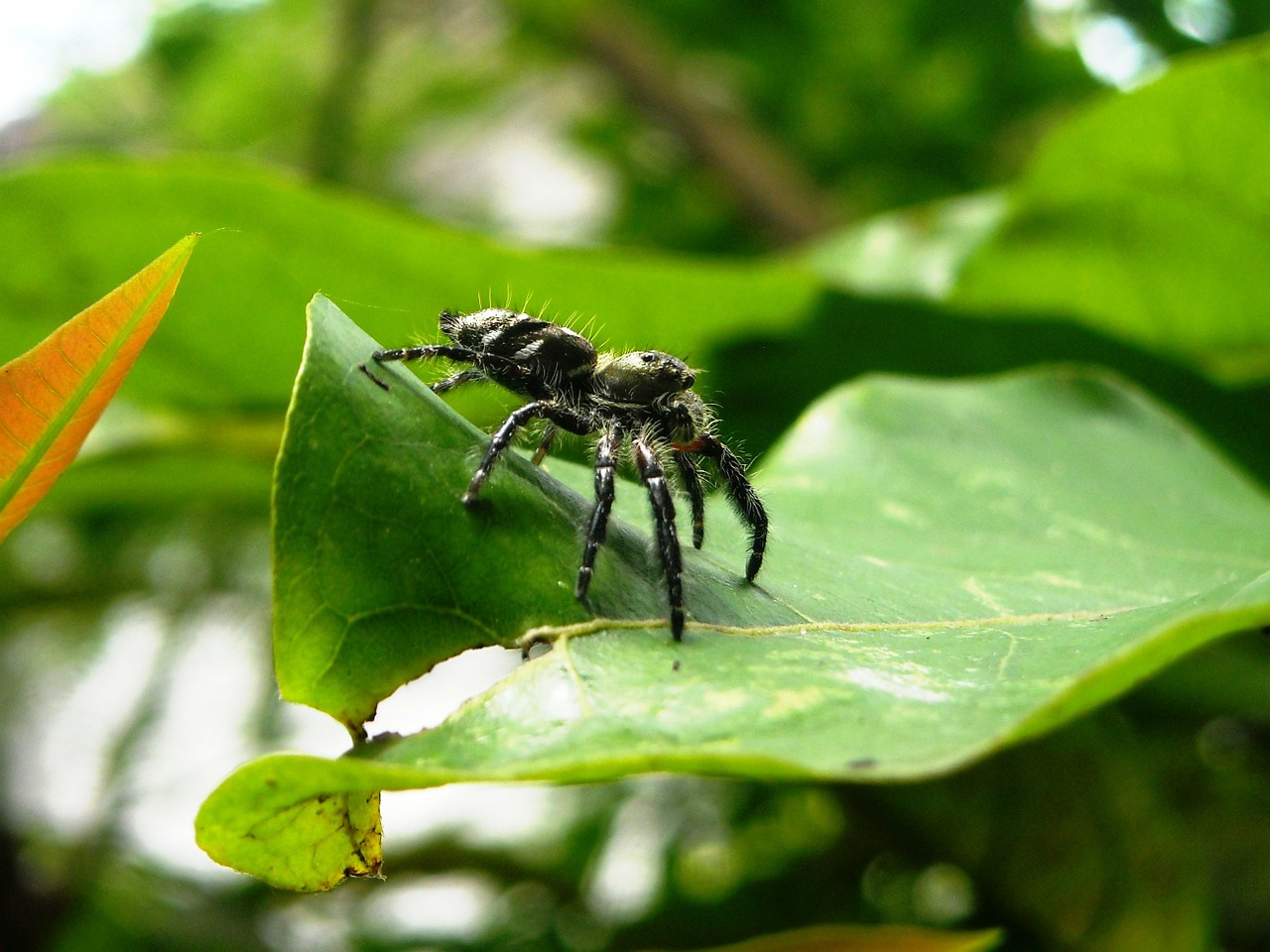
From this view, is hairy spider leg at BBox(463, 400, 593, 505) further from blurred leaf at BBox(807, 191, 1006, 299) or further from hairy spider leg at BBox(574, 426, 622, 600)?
blurred leaf at BBox(807, 191, 1006, 299)

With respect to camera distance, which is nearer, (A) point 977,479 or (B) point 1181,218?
(A) point 977,479

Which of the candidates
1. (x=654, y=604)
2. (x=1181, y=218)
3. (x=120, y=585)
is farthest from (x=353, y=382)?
(x=120, y=585)

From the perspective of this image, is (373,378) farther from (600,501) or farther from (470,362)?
(470,362)

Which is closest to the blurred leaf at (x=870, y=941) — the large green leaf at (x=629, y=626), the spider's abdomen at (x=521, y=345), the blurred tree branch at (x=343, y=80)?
the large green leaf at (x=629, y=626)

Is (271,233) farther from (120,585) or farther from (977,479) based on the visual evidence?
(120,585)

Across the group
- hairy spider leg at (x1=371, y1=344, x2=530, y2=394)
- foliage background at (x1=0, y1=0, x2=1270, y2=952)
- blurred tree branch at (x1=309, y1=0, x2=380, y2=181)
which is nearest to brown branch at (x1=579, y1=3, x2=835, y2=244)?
foliage background at (x1=0, y1=0, x2=1270, y2=952)

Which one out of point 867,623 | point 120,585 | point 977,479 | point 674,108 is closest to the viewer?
point 867,623
